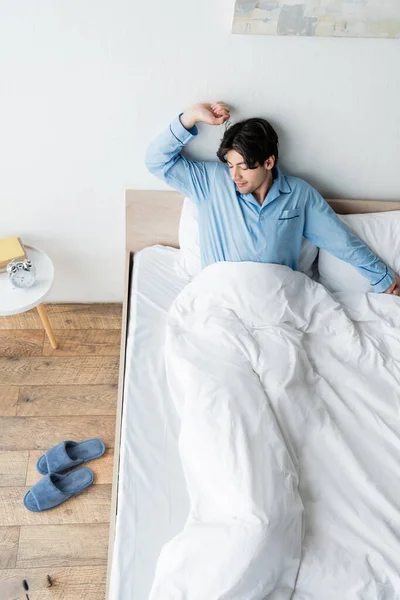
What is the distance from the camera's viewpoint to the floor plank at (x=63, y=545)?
1502 millimetres

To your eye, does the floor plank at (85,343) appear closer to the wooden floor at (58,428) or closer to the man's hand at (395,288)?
the wooden floor at (58,428)

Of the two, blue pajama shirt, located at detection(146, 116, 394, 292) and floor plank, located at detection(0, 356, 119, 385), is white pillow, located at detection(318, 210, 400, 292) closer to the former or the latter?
blue pajama shirt, located at detection(146, 116, 394, 292)

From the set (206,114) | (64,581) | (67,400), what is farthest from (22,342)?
(206,114)

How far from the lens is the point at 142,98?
5.01ft

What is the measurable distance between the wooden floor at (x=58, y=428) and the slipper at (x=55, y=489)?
0.07 feet

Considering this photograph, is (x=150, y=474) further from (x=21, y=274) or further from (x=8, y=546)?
(x=21, y=274)

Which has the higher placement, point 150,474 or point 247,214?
point 247,214

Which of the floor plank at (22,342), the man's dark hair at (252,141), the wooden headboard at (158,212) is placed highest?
the man's dark hair at (252,141)

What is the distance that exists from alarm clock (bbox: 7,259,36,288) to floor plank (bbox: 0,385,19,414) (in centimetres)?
40

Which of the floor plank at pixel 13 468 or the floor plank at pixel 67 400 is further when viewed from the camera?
the floor plank at pixel 67 400

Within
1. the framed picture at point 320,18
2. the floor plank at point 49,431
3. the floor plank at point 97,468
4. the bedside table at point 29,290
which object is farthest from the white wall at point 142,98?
the floor plank at point 97,468

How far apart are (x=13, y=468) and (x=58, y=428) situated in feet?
0.58

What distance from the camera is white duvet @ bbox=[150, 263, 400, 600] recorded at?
1.07m

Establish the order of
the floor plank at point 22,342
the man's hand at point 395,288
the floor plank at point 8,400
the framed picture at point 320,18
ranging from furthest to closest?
the floor plank at point 22,342 < the floor plank at point 8,400 < the man's hand at point 395,288 < the framed picture at point 320,18
